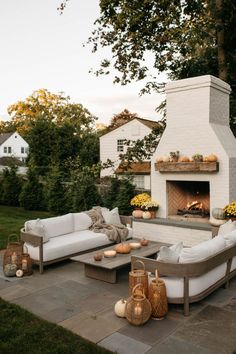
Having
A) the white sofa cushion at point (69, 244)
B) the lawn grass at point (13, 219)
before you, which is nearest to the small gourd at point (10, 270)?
the white sofa cushion at point (69, 244)

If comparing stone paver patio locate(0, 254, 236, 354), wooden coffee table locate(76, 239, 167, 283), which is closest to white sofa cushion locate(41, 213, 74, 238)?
stone paver patio locate(0, 254, 236, 354)

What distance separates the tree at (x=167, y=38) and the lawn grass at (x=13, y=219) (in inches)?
247

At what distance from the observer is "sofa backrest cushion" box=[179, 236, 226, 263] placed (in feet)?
14.9

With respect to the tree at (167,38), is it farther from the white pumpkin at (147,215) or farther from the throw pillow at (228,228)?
the throw pillow at (228,228)

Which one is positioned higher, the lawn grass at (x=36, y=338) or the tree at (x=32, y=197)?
the tree at (x=32, y=197)

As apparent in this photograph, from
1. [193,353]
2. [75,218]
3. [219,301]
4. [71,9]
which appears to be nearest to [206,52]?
[71,9]

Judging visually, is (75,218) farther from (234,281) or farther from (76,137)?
(76,137)

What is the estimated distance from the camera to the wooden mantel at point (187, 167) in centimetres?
783

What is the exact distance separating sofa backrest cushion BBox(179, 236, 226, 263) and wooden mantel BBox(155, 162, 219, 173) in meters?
3.04

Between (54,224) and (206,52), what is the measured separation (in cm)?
898

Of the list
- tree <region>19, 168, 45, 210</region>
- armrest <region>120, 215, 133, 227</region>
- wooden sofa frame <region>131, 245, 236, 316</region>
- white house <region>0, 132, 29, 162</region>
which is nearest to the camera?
wooden sofa frame <region>131, 245, 236, 316</region>

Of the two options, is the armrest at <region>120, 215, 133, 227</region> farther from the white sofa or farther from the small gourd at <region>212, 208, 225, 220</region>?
the white sofa

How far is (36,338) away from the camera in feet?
12.3

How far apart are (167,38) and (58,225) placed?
7374 millimetres
